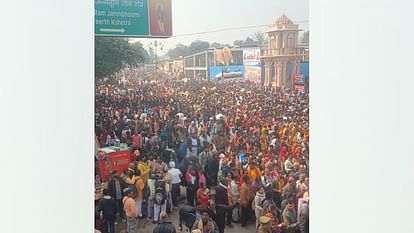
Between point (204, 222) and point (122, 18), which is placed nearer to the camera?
point (122, 18)

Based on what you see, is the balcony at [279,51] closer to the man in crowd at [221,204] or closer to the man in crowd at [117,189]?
the man in crowd at [221,204]

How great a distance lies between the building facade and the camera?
4914 millimetres

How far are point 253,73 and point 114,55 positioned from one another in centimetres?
127

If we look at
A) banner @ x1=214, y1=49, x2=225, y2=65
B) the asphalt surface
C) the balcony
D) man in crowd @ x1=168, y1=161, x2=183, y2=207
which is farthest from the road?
the balcony

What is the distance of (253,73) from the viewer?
16.6ft

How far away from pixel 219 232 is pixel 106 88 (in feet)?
5.24

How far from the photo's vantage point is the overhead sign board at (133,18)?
4.57m

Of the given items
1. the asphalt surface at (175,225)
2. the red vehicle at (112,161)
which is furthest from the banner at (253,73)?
the red vehicle at (112,161)

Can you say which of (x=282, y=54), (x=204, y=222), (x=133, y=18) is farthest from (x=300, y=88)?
(x=133, y=18)

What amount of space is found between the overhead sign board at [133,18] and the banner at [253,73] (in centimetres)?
78

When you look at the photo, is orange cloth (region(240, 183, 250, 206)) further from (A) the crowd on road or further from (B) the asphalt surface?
(B) the asphalt surface

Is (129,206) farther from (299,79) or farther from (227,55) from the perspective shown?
(299,79)
